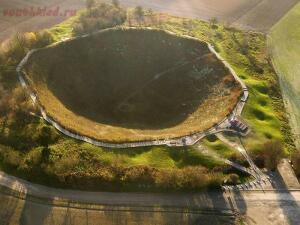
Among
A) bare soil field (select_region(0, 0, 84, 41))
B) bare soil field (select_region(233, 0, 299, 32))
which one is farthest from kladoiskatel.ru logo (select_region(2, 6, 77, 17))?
bare soil field (select_region(233, 0, 299, 32))

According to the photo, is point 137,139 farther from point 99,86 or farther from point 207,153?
point 99,86

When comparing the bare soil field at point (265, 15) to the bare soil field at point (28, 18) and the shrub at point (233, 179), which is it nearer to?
the bare soil field at point (28, 18)

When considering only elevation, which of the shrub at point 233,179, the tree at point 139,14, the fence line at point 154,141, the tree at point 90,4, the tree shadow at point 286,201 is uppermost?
the tree at point 90,4

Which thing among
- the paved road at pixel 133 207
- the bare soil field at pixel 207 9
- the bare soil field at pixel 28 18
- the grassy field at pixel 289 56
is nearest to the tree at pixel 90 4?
the bare soil field at pixel 28 18

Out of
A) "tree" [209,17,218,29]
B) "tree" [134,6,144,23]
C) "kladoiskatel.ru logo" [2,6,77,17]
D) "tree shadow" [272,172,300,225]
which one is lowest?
"tree shadow" [272,172,300,225]

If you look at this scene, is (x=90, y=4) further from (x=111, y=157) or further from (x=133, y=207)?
(x=133, y=207)

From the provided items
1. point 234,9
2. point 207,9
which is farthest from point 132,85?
point 234,9

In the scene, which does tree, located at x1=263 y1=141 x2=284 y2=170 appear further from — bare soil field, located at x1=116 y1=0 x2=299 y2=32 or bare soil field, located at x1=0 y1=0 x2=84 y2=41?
bare soil field, located at x1=0 y1=0 x2=84 y2=41
